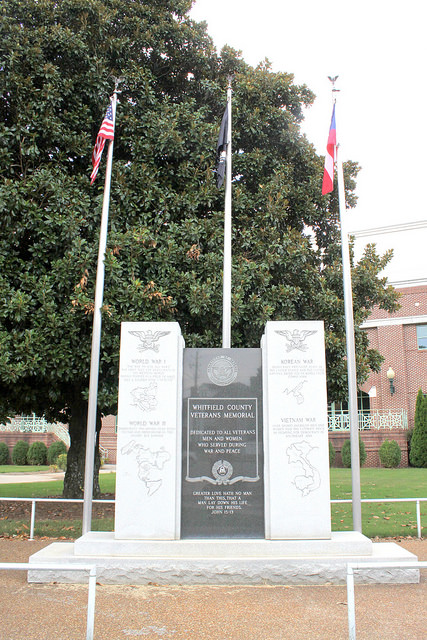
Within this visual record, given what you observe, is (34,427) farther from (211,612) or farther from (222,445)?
(211,612)

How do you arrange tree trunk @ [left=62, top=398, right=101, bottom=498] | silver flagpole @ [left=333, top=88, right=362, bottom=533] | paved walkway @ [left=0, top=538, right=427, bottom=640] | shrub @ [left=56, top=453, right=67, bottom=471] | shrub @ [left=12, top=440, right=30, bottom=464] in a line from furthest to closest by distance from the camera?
shrub @ [left=12, top=440, right=30, bottom=464]
shrub @ [left=56, top=453, right=67, bottom=471]
tree trunk @ [left=62, top=398, right=101, bottom=498]
silver flagpole @ [left=333, top=88, right=362, bottom=533]
paved walkway @ [left=0, top=538, right=427, bottom=640]

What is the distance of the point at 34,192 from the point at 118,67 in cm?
397

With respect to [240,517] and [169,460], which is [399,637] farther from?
[169,460]

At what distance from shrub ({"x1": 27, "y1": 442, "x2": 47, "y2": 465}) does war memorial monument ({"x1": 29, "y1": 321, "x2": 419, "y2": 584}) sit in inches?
964

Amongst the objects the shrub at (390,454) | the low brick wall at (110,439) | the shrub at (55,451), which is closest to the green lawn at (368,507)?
the shrub at (390,454)

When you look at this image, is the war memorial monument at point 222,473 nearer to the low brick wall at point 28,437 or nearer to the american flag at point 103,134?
the american flag at point 103,134

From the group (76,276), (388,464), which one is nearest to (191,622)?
(76,276)

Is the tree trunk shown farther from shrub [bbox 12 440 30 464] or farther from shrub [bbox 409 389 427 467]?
shrub [bbox 12 440 30 464]

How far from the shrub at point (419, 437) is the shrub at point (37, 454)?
18921 mm

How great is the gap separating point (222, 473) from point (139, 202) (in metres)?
6.23

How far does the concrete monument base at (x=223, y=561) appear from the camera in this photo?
653cm

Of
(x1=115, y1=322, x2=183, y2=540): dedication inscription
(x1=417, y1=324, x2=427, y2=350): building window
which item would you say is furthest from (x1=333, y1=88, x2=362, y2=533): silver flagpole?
(x1=417, y1=324, x2=427, y2=350): building window

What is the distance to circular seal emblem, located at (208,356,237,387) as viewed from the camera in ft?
25.0

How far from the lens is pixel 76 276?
33.8 ft
